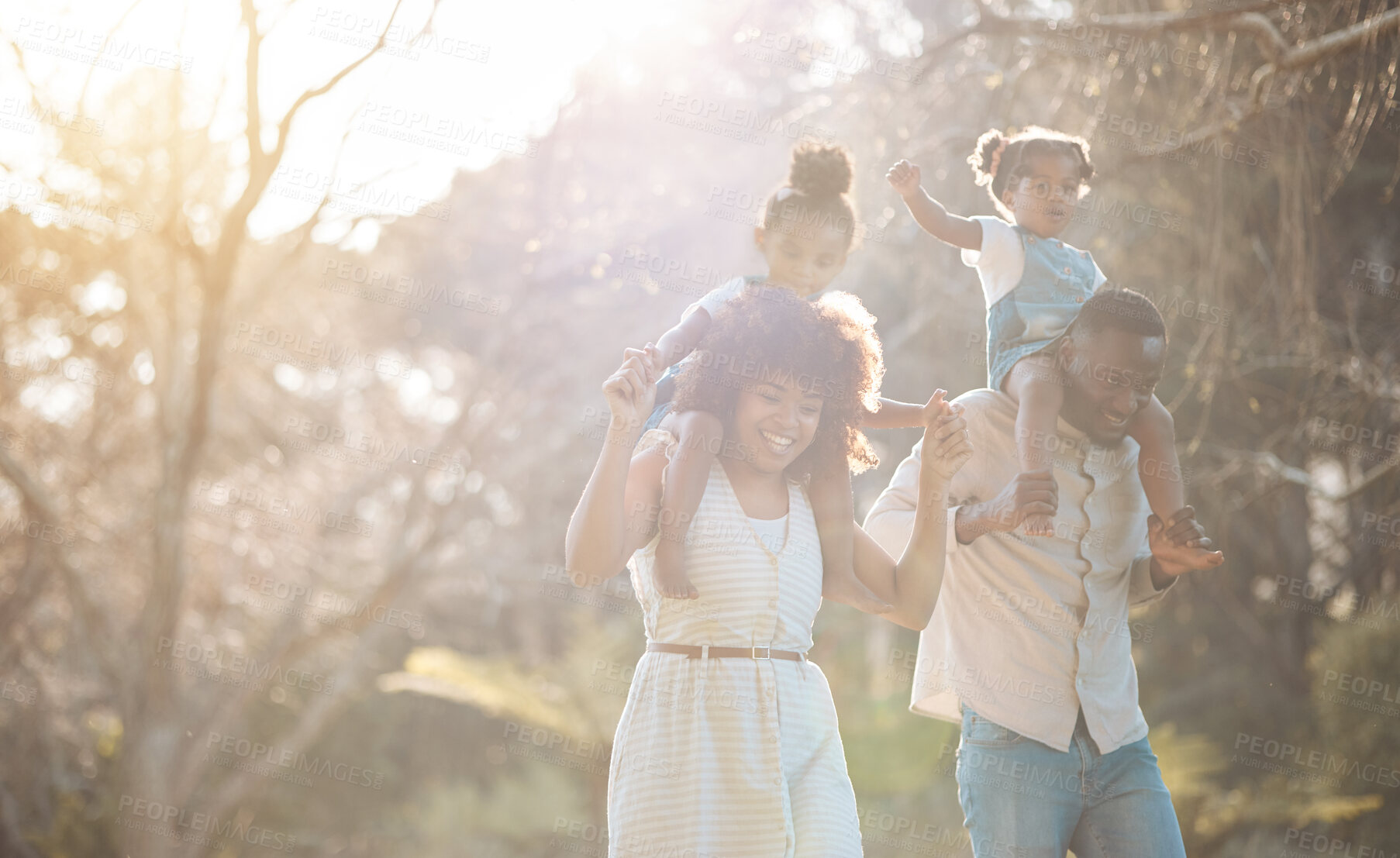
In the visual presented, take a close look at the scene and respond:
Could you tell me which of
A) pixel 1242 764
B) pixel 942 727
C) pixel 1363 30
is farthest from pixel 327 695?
pixel 1363 30

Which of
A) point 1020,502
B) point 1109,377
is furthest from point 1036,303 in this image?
point 1020,502

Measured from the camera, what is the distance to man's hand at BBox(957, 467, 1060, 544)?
2.25m

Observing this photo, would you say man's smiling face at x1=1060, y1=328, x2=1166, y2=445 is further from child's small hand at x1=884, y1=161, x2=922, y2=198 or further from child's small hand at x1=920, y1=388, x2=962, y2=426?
child's small hand at x1=884, y1=161, x2=922, y2=198

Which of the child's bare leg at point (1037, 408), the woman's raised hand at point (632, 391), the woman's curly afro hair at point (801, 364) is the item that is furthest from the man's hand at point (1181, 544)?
the woman's raised hand at point (632, 391)

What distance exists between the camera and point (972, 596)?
2549mm

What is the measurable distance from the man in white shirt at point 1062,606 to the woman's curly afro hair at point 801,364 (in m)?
0.20

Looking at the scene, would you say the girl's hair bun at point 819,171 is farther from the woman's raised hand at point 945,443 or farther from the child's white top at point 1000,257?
the woman's raised hand at point 945,443

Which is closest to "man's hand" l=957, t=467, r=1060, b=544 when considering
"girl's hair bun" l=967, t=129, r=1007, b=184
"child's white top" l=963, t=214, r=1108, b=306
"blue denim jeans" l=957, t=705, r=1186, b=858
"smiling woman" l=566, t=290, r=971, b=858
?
"smiling woman" l=566, t=290, r=971, b=858

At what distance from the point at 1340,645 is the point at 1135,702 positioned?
5452mm

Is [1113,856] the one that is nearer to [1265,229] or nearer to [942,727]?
[1265,229]

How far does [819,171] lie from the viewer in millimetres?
3127

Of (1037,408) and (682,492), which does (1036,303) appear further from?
(682,492)

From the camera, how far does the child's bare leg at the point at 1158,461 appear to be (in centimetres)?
260

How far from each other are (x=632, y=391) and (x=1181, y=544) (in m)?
1.23
